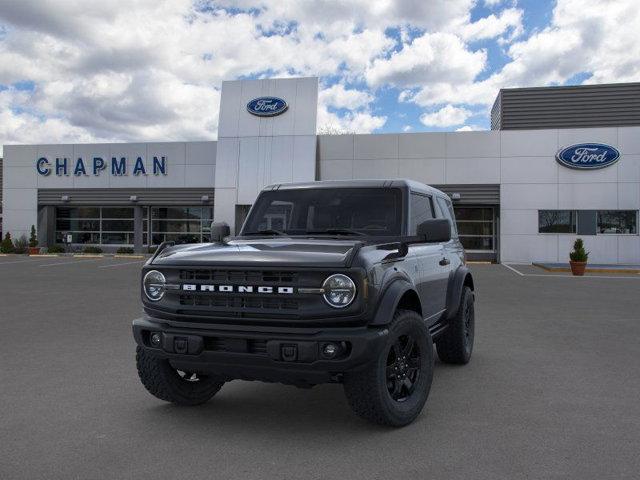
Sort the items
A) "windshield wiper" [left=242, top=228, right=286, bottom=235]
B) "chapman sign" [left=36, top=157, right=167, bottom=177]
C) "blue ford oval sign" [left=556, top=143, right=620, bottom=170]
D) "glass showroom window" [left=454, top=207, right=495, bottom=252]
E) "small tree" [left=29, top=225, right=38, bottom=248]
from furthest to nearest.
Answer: "small tree" [left=29, top=225, right=38, bottom=248], "chapman sign" [left=36, top=157, right=167, bottom=177], "glass showroom window" [left=454, top=207, right=495, bottom=252], "blue ford oval sign" [left=556, top=143, right=620, bottom=170], "windshield wiper" [left=242, top=228, right=286, bottom=235]

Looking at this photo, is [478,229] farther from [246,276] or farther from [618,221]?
[246,276]

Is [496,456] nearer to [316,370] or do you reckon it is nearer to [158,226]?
[316,370]

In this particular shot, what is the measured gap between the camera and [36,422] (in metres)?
4.39

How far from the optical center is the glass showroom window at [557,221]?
26.1 m

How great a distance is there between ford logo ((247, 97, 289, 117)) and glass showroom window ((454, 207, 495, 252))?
9.81 meters

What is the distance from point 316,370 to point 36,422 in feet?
7.47

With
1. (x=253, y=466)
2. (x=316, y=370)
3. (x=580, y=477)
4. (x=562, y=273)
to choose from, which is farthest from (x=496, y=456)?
(x=562, y=273)

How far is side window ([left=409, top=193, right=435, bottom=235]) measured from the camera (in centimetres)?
518

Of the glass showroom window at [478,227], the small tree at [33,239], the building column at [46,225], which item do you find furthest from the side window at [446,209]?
the building column at [46,225]

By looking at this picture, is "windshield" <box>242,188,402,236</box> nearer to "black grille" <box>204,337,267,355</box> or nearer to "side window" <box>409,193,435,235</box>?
"side window" <box>409,193,435,235</box>

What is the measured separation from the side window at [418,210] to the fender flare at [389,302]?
1.00 meters

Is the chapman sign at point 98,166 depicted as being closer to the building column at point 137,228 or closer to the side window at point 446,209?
the building column at point 137,228

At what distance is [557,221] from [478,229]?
12.3 ft

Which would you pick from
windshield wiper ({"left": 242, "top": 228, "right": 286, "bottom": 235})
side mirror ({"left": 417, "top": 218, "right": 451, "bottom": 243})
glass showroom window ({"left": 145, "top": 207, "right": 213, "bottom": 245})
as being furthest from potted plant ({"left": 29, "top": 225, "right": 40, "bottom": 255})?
side mirror ({"left": 417, "top": 218, "right": 451, "bottom": 243})
